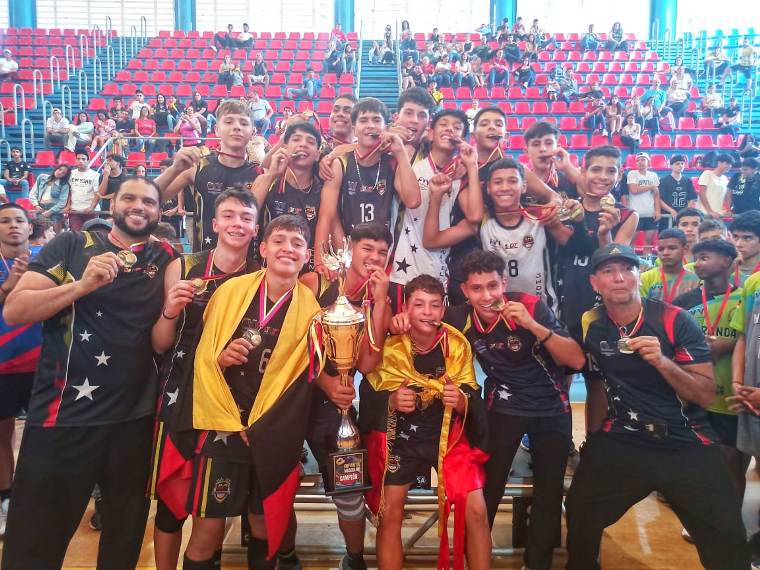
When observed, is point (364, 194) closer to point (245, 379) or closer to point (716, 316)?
point (245, 379)

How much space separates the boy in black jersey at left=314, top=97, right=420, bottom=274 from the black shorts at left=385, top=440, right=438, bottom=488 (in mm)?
1344

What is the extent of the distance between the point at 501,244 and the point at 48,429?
256 cm

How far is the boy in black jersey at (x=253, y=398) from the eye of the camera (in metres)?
2.59

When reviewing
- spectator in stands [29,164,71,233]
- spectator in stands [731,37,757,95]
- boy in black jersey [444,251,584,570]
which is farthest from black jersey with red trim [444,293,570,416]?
spectator in stands [731,37,757,95]

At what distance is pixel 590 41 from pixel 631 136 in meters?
7.17

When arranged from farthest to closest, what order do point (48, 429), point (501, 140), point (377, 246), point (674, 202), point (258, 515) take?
point (674, 202), point (501, 140), point (377, 246), point (258, 515), point (48, 429)

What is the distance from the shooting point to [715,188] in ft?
28.9

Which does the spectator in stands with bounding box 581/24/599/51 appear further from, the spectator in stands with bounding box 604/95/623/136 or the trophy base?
the trophy base

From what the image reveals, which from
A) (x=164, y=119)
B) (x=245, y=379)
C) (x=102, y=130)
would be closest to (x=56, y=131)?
(x=102, y=130)

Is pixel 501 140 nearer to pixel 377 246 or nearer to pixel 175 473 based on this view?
pixel 377 246

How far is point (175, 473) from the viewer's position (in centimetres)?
269

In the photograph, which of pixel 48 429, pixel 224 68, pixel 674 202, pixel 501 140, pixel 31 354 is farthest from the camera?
pixel 224 68

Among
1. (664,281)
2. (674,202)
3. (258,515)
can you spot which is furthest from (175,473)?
(674,202)

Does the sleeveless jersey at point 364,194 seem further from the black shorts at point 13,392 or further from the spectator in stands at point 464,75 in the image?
the spectator in stands at point 464,75
